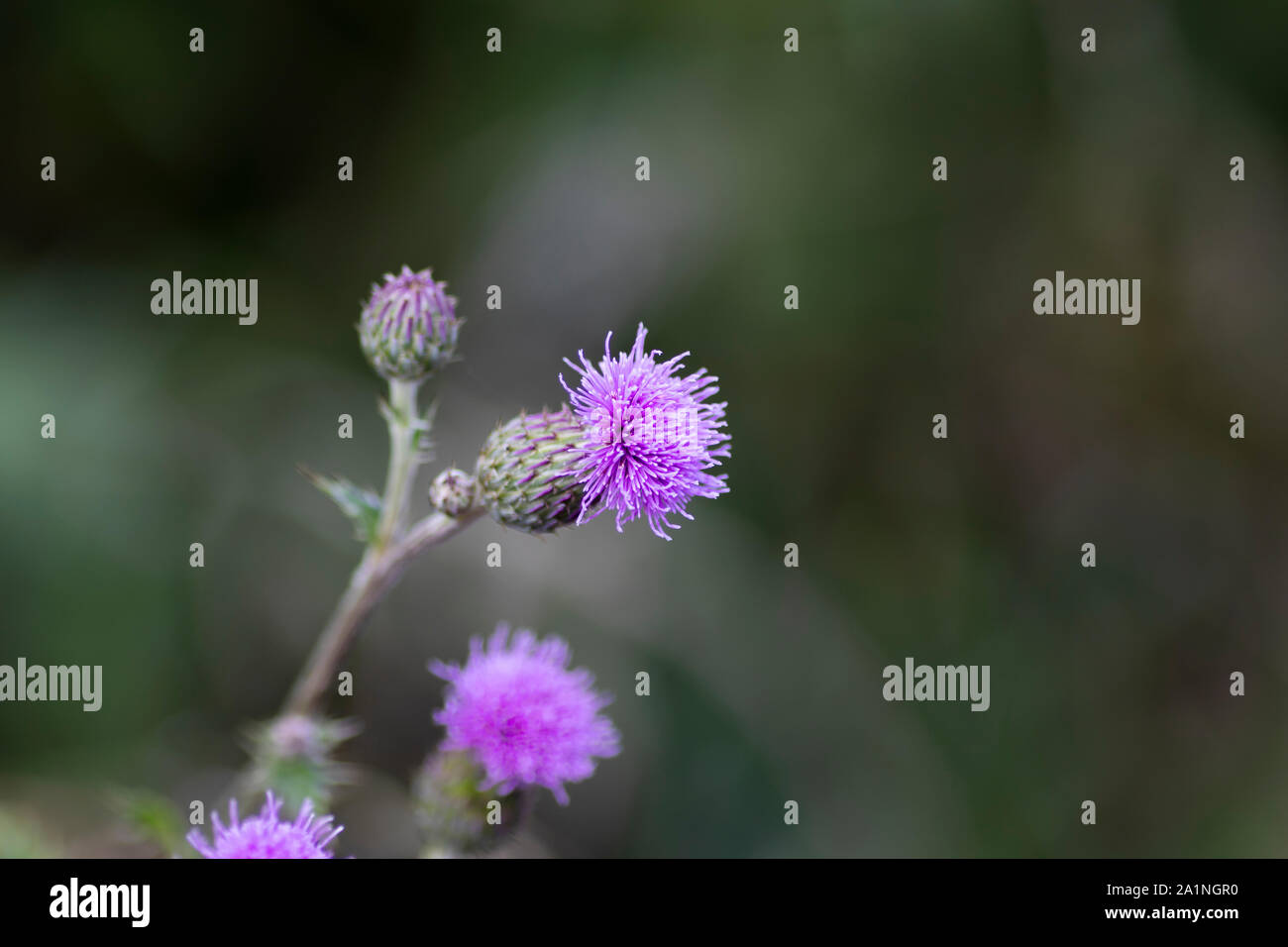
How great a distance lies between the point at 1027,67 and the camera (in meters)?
6.14

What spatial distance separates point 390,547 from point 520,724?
941 mm

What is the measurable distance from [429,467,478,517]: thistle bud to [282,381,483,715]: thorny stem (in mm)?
27

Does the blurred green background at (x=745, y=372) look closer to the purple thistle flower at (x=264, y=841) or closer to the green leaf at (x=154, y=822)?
the green leaf at (x=154, y=822)

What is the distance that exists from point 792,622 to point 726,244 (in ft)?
8.41

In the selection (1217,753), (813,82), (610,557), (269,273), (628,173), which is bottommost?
(1217,753)

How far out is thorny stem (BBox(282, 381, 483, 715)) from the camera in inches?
116

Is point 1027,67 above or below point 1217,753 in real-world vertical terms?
above

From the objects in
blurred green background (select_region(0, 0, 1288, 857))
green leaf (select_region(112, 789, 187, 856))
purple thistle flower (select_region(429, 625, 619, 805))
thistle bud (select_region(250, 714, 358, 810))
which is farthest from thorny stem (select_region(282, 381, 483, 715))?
blurred green background (select_region(0, 0, 1288, 857))

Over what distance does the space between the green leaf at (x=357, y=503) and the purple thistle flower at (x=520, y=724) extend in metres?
0.68

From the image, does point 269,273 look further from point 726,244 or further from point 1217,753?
point 1217,753

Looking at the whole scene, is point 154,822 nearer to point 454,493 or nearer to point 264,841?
point 264,841
